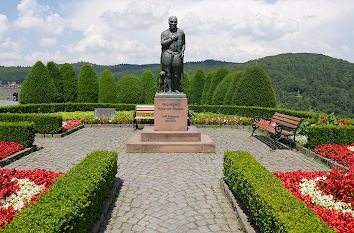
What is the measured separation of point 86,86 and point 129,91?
13.0 ft

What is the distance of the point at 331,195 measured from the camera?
418cm

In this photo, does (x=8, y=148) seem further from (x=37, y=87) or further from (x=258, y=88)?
(x=258, y=88)

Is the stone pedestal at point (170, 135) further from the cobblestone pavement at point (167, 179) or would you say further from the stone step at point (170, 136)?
the cobblestone pavement at point (167, 179)

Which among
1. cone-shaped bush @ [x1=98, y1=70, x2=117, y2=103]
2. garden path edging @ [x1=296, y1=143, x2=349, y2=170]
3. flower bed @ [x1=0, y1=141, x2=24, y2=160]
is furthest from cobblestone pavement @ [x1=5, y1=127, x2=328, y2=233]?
cone-shaped bush @ [x1=98, y1=70, x2=117, y2=103]

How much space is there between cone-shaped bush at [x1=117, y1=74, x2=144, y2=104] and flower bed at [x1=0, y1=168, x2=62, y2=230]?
18593mm

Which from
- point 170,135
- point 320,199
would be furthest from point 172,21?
point 320,199

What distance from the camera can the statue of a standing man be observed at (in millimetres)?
8984

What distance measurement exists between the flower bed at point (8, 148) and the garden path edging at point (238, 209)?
606cm

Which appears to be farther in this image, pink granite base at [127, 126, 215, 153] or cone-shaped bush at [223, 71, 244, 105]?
cone-shaped bush at [223, 71, 244, 105]

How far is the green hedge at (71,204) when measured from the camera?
2.55 meters

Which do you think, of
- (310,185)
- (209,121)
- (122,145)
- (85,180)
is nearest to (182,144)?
(122,145)

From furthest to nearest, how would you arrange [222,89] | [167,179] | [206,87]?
[206,87] < [222,89] < [167,179]

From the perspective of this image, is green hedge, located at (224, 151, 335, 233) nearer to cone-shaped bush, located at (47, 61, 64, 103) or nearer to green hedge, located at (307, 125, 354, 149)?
green hedge, located at (307, 125, 354, 149)

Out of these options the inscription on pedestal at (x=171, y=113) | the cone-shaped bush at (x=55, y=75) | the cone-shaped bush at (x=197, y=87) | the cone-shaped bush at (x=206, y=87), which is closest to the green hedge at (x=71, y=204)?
the inscription on pedestal at (x=171, y=113)
